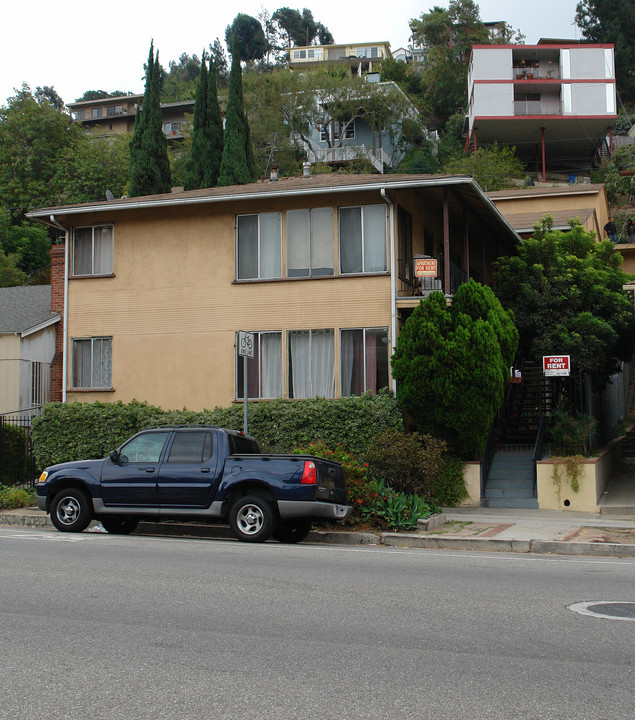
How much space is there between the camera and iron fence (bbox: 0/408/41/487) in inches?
819

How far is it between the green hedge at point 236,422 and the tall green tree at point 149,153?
26.6 metres

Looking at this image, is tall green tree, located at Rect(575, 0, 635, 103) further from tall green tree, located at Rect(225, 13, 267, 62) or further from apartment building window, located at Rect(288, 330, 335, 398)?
apartment building window, located at Rect(288, 330, 335, 398)

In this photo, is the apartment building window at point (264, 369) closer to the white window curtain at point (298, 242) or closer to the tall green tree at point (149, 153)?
the white window curtain at point (298, 242)

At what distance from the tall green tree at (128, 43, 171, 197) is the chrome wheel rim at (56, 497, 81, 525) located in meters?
32.9

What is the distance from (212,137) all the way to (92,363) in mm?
28462

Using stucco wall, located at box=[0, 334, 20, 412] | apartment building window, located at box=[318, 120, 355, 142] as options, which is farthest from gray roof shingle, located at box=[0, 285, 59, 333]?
apartment building window, located at box=[318, 120, 355, 142]

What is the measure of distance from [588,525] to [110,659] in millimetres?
11569

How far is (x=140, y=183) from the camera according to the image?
46.0 m

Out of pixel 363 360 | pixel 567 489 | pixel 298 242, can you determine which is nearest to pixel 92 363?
pixel 298 242

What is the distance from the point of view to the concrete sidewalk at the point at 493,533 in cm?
1330

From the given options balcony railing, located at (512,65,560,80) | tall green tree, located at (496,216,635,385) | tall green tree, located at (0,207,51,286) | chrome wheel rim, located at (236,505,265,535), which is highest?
balcony railing, located at (512,65,560,80)

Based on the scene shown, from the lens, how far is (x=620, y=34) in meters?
72.8

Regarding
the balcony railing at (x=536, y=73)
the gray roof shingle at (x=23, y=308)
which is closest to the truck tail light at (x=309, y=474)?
the gray roof shingle at (x=23, y=308)

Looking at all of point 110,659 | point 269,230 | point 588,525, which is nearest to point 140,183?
point 269,230
